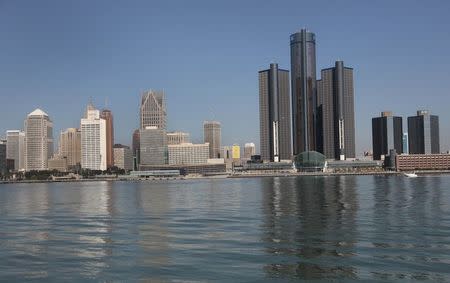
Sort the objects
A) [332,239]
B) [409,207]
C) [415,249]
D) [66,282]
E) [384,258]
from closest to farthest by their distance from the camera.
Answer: [66,282] < [384,258] < [415,249] < [332,239] < [409,207]

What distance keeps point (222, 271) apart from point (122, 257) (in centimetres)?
569

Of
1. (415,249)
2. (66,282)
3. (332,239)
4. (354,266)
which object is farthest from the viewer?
(332,239)

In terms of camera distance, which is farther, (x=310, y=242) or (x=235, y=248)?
(x=310, y=242)

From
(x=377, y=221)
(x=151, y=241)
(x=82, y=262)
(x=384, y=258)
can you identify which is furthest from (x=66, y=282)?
(x=377, y=221)

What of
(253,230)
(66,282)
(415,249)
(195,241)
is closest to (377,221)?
(253,230)

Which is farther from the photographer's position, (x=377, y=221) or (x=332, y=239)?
(x=377, y=221)

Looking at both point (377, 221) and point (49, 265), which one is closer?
point (49, 265)

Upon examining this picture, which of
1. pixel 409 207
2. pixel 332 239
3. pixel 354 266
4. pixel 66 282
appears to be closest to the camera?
pixel 66 282

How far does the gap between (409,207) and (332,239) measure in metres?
23.3

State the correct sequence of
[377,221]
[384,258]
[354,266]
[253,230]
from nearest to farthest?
1. [354,266]
2. [384,258]
3. [253,230]
4. [377,221]

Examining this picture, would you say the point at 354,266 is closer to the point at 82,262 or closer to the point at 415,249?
the point at 415,249

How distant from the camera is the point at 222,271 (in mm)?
21406

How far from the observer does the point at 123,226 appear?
37844 mm

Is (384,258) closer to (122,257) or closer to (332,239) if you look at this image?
(332,239)
